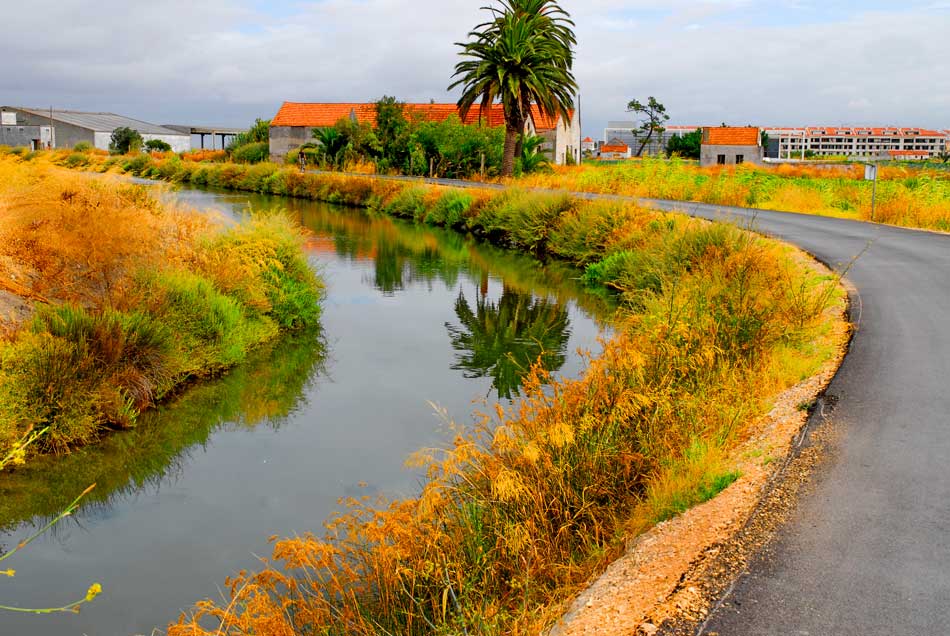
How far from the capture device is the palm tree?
1719 inches

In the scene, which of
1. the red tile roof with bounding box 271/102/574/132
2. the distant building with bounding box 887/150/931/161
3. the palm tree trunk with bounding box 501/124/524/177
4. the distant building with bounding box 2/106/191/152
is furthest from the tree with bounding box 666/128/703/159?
the distant building with bounding box 2/106/191/152

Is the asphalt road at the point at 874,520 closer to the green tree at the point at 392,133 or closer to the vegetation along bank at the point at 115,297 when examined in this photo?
the vegetation along bank at the point at 115,297

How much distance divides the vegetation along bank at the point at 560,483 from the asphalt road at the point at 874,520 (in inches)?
31.9

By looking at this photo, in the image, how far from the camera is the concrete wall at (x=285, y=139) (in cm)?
6981

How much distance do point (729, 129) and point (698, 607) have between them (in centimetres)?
8195

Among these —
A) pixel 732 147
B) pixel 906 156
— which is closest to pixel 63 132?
pixel 732 147

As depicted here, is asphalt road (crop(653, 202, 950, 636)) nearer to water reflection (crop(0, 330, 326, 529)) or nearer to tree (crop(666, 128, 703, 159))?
water reflection (crop(0, 330, 326, 529))

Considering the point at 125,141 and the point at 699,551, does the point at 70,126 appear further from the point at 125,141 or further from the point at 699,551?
the point at 699,551

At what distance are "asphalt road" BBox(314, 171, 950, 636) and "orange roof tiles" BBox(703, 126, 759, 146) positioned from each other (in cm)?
7207

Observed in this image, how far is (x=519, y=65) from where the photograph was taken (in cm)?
4388

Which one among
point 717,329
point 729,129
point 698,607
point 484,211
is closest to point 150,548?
point 698,607

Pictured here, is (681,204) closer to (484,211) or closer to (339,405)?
(484,211)

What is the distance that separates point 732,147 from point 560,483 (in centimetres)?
7775

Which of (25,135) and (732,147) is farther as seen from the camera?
(25,135)
